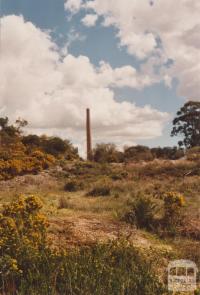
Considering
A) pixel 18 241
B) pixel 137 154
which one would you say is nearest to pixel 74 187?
pixel 18 241

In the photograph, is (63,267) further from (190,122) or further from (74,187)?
(190,122)

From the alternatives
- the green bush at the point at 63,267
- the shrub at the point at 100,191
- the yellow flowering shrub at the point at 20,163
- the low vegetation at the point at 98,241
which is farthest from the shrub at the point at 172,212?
the yellow flowering shrub at the point at 20,163

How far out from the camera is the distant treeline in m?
32.8

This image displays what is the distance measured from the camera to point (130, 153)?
3556 cm

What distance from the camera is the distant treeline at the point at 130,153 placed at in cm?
3281

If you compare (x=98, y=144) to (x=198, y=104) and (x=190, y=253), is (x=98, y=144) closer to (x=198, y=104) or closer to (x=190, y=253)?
(x=198, y=104)

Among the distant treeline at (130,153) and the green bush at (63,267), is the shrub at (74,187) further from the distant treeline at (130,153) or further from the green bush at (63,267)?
the distant treeline at (130,153)

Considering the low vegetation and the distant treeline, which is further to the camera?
the distant treeline

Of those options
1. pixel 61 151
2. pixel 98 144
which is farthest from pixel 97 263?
pixel 98 144

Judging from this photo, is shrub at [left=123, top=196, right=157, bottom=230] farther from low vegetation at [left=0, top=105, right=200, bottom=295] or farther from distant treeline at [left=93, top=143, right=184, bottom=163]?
distant treeline at [left=93, top=143, right=184, bottom=163]

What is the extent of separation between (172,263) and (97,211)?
4637 mm

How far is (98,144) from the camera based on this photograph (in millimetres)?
38844

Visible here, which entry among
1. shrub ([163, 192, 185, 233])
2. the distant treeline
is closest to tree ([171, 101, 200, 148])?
the distant treeline

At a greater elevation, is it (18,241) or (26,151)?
(26,151)
